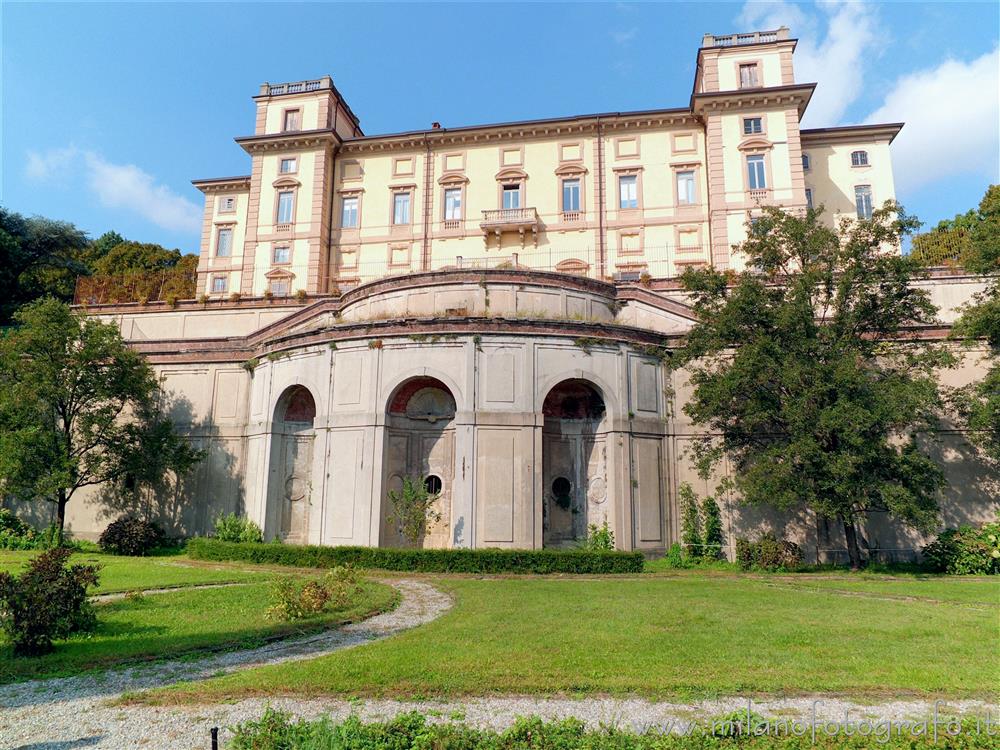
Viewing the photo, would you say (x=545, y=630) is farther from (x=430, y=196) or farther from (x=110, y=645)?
(x=430, y=196)

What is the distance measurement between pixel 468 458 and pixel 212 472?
41.6 ft

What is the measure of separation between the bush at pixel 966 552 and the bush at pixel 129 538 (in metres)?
28.6

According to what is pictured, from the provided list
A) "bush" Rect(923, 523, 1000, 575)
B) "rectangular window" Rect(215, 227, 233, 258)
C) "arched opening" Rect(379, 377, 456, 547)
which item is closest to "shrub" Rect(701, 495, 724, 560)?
"bush" Rect(923, 523, 1000, 575)

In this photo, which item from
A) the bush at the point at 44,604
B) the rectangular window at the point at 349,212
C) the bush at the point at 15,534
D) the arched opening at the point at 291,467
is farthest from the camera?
the rectangular window at the point at 349,212

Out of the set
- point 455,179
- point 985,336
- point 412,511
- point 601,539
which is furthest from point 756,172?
point 412,511

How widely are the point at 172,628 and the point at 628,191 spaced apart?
35.9 meters

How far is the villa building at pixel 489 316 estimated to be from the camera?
22703mm

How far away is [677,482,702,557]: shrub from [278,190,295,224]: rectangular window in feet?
105

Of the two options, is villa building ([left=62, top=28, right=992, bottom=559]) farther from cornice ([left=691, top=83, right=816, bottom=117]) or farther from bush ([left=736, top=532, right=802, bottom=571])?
bush ([left=736, top=532, right=802, bottom=571])

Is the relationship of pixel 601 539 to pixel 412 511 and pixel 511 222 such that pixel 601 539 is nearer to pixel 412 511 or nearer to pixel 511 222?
pixel 412 511

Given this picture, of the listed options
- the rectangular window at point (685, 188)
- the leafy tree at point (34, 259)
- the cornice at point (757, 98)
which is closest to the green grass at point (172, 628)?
the rectangular window at point (685, 188)

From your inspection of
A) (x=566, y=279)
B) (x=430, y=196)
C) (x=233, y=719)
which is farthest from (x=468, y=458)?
(x=430, y=196)

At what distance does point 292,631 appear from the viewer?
446 inches

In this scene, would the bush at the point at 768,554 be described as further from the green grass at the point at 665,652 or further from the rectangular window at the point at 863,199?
the rectangular window at the point at 863,199
